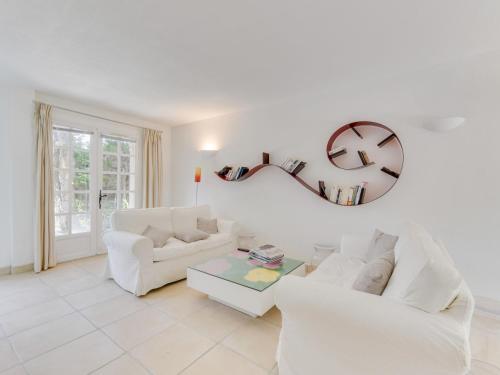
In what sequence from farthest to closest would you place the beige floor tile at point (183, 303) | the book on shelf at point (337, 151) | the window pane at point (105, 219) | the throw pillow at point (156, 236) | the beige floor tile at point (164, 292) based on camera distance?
the window pane at point (105, 219)
the book on shelf at point (337, 151)
the throw pillow at point (156, 236)
the beige floor tile at point (164, 292)
the beige floor tile at point (183, 303)

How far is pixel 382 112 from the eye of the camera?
2.88 meters

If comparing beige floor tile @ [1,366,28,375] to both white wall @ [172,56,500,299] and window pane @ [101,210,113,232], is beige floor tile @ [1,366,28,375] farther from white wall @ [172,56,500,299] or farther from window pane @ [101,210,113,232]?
white wall @ [172,56,500,299]

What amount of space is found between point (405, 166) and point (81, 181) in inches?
182

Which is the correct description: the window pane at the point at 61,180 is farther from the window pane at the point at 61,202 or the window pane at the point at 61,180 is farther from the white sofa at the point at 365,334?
the white sofa at the point at 365,334

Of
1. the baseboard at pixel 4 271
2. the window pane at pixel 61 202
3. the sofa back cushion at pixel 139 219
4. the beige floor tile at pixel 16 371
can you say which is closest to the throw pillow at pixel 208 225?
the sofa back cushion at pixel 139 219

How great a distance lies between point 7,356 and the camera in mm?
1689

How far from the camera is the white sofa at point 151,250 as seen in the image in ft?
8.60

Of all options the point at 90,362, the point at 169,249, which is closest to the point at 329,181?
the point at 169,249

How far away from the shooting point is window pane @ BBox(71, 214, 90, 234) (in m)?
3.80

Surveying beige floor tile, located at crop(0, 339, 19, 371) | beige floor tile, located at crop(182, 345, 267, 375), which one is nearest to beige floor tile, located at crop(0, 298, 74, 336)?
beige floor tile, located at crop(0, 339, 19, 371)

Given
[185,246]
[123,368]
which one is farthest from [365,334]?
[185,246]

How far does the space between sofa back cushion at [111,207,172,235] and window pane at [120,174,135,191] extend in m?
1.43

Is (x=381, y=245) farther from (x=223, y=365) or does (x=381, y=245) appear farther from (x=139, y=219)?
(x=139, y=219)

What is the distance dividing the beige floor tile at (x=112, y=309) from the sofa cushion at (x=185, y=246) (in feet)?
1.54
